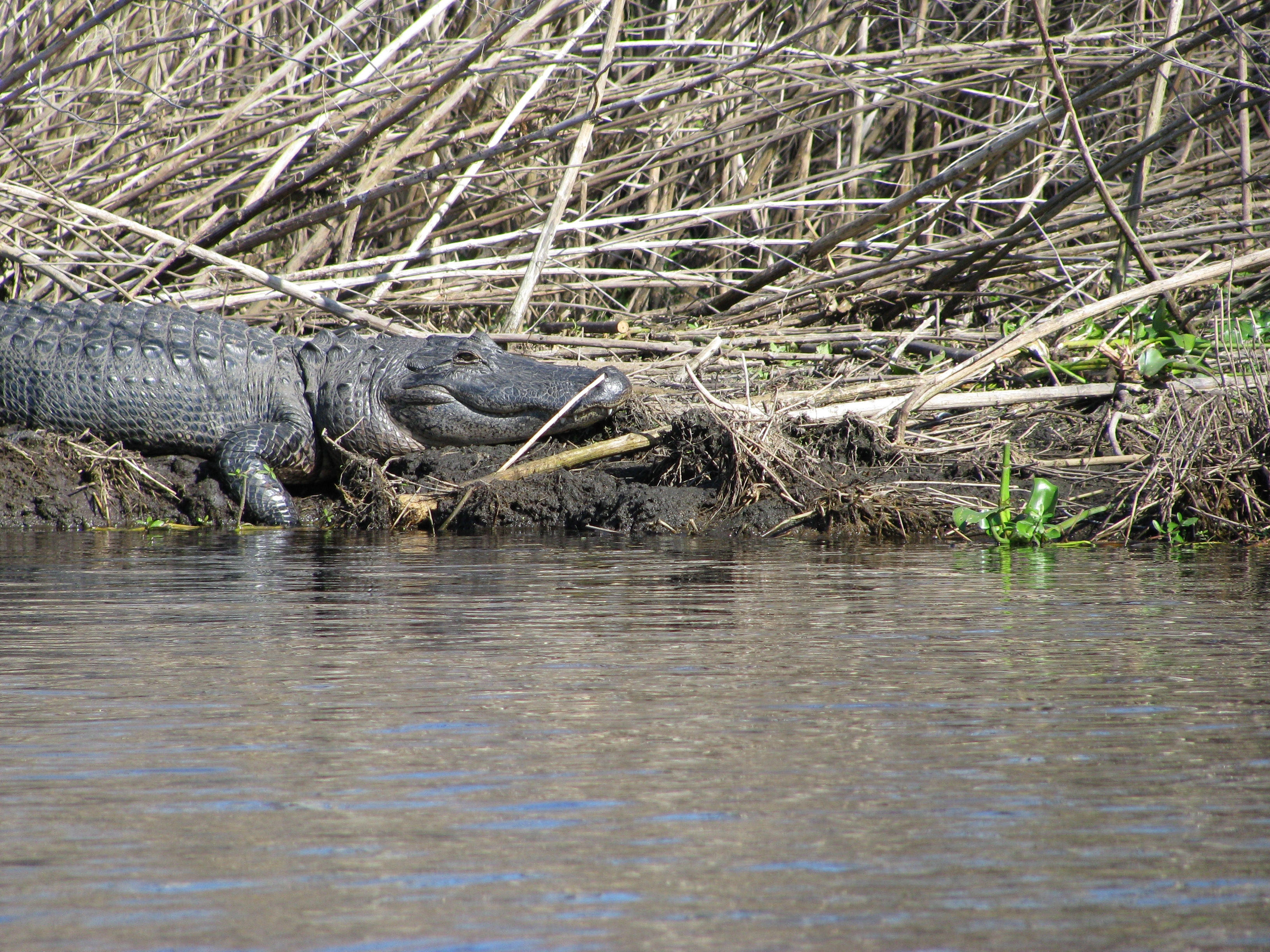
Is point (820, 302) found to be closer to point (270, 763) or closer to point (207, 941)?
point (270, 763)

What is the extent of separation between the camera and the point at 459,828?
1645 millimetres

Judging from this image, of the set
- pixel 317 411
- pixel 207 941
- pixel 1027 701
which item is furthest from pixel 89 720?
pixel 317 411

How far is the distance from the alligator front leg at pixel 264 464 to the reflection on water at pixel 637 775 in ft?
10.6

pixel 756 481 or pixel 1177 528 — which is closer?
pixel 1177 528

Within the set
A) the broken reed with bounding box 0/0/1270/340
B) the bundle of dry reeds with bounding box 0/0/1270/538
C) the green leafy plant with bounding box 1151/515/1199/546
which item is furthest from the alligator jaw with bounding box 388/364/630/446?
the green leafy plant with bounding box 1151/515/1199/546

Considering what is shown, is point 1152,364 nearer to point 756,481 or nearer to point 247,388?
point 756,481

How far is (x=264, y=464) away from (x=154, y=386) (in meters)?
0.84

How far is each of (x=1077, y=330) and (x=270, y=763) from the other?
19.5 feet

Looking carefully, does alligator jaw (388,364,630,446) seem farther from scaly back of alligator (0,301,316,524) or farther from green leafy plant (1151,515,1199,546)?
green leafy plant (1151,515,1199,546)

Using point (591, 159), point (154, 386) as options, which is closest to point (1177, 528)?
point (154, 386)

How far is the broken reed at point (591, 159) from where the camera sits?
766 centimetres

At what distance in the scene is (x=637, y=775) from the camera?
1.88m

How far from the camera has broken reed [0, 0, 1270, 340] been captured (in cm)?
766

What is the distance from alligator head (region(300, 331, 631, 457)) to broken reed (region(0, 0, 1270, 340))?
0.54 metres
